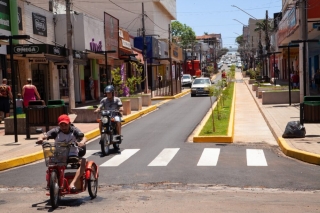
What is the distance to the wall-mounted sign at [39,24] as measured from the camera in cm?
3095

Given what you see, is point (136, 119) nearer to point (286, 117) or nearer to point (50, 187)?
point (286, 117)

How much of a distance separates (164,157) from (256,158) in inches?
88.1

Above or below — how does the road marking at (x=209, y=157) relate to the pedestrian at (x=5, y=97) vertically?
below

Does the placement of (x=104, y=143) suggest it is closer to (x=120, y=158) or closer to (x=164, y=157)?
(x=120, y=158)

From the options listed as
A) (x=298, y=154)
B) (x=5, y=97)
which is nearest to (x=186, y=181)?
(x=298, y=154)

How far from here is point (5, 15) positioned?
26.2 metres

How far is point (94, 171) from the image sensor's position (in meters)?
9.37

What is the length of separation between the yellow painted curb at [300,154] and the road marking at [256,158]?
0.59 metres

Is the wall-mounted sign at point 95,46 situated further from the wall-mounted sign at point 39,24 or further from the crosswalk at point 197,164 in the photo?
the crosswalk at point 197,164

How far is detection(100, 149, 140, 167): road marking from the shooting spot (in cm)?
1320

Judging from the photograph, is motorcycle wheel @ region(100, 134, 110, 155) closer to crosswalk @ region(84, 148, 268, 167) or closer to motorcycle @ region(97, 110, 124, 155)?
motorcycle @ region(97, 110, 124, 155)

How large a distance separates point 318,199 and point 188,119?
16.2 meters

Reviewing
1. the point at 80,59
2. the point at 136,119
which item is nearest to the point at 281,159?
the point at 136,119

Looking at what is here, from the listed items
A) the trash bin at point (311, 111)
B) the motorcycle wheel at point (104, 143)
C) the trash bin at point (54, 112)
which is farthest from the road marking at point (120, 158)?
the trash bin at point (311, 111)
